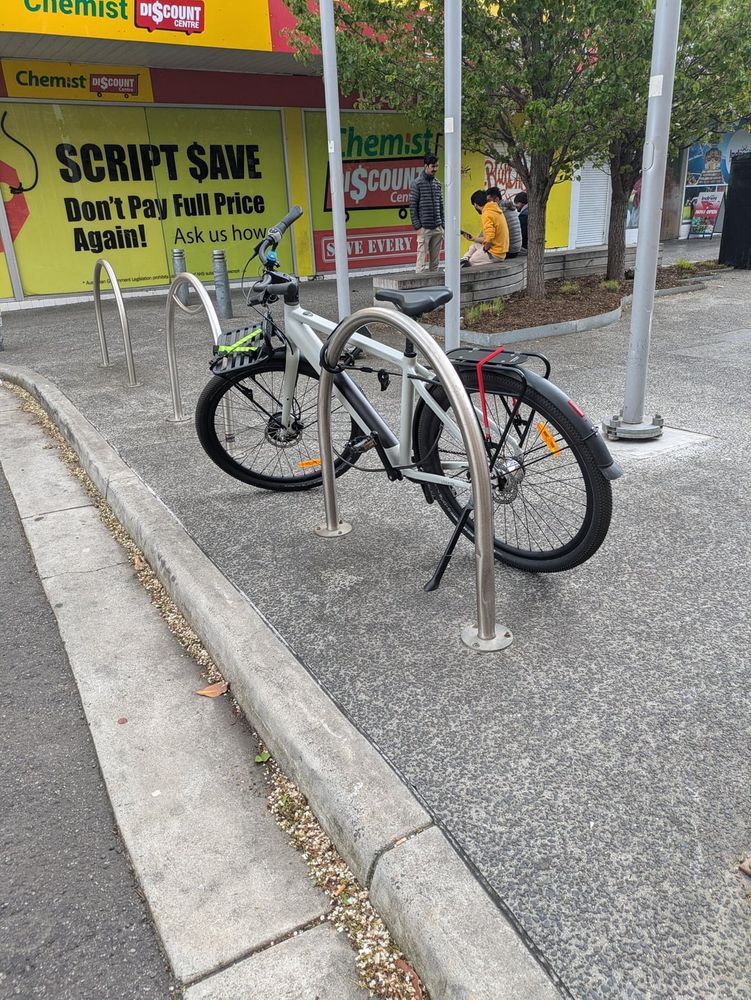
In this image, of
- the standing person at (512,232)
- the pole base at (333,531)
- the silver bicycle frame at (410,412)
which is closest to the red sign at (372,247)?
the standing person at (512,232)

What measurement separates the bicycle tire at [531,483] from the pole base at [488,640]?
498 mm

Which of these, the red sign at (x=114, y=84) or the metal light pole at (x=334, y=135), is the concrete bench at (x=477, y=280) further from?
the red sign at (x=114, y=84)

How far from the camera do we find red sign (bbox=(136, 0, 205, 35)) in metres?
9.83

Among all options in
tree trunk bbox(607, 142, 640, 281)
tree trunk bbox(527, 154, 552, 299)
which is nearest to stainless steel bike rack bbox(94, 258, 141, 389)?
tree trunk bbox(527, 154, 552, 299)

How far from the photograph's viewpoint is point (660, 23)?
4.16 m

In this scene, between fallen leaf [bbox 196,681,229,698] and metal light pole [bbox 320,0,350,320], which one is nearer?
fallen leaf [bbox 196,681,229,698]

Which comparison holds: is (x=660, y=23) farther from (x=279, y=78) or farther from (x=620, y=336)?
(x=279, y=78)

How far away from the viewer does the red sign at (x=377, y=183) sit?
15180 mm

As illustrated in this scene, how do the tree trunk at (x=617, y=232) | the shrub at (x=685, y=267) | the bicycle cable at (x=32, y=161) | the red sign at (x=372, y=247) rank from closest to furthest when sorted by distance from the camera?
the tree trunk at (x=617, y=232) < the bicycle cable at (x=32, y=161) < the shrub at (x=685, y=267) < the red sign at (x=372, y=247)

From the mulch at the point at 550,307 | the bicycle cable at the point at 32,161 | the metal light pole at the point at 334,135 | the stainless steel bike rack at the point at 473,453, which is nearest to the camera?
the stainless steel bike rack at the point at 473,453

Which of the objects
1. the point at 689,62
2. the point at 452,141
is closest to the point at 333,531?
the point at 452,141

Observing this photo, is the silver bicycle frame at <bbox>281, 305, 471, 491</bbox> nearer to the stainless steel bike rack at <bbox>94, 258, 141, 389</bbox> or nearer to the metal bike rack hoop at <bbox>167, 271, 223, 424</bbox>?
the metal bike rack hoop at <bbox>167, 271, 223, 424</bbox>

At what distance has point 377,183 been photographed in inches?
612

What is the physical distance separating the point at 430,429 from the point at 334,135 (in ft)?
14.8
